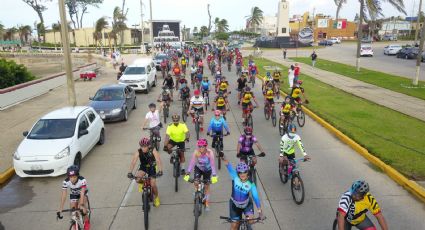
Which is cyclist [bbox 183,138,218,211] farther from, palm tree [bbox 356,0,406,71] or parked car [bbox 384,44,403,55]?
parked car [bbox 384,44,403,55]

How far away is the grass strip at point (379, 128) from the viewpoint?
10.3 meters

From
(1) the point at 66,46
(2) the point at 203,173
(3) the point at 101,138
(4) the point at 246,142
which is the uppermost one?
(1) the point at 66,46

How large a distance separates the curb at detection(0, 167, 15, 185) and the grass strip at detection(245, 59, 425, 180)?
10.8 m

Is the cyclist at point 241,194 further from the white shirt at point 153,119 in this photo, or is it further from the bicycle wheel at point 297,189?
the white shirt at point 153,119

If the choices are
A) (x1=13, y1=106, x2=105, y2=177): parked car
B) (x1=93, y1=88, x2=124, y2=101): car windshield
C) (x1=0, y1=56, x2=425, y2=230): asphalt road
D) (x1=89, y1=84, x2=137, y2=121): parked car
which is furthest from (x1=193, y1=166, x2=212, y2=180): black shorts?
(x1=93, y1=88, x2=124, y2=101): car windshield

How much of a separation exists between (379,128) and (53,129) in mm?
11568

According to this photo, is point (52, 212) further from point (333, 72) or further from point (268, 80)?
point (333, 72)

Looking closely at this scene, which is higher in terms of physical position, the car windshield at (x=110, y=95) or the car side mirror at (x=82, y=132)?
the car windshield at (x=110, y=95)

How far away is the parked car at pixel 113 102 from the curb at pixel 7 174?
213 inches

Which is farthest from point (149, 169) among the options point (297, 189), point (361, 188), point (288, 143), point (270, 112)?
point (270, 112)

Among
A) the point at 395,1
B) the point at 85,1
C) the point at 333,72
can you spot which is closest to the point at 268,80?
the point at 333,72

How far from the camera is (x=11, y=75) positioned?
21.9 metres

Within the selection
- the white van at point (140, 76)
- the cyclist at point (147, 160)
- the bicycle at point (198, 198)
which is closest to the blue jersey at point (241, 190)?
the bicycle at point (198, 198)

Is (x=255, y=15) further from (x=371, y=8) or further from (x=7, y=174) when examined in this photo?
(x=7, y=174)
